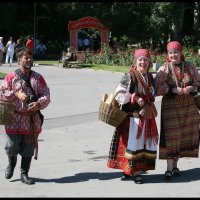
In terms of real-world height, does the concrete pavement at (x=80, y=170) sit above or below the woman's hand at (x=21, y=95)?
below

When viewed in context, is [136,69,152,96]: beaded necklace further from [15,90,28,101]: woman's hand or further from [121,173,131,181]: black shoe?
[15,90,28,101]: woman's hand

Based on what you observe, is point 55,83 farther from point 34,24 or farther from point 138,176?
point 34,24

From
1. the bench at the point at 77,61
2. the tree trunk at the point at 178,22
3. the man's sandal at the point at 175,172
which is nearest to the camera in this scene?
the man's sandal at the point at 175,172

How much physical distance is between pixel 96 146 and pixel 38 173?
1.93 metres

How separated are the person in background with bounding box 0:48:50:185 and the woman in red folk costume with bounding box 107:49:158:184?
97 cm

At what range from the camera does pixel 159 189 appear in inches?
245

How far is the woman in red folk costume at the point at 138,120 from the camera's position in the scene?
6.45 metres

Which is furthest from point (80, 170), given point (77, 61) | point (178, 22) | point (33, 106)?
point (178, 22)

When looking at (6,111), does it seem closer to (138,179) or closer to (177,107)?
(138,179)

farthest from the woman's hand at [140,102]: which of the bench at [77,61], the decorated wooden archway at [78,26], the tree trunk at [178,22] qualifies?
the tree trunk at [178,22]

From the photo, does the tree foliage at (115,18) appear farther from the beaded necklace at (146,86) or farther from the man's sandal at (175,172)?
the beaded necklace at (146,86)

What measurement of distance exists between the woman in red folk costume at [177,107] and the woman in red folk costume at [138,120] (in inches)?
8.0

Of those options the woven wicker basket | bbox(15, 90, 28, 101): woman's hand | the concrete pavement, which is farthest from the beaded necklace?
the woven wicker basket

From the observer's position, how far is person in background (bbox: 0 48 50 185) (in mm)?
6340
